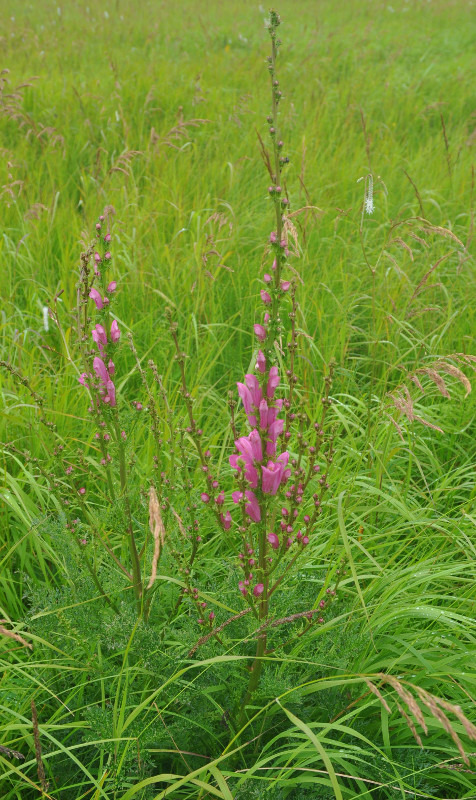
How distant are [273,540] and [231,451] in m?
1.05

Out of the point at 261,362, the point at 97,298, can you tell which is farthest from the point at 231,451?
the point at 261,362

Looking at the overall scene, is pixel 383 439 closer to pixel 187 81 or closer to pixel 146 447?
pixel 146 447

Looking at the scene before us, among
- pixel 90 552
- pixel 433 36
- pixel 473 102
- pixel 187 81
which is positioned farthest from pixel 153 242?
pixel 433 36

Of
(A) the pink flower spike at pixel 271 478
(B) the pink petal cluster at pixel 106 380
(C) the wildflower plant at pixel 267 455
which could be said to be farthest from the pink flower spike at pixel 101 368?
(A) the pink flower spike at pixel 271 478

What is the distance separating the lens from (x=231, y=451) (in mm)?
2514

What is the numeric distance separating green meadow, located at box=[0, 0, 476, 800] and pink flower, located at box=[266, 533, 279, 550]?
0.16m

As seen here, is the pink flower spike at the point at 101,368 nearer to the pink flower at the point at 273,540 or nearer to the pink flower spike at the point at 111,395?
the pink flower spike at the point at 111,395

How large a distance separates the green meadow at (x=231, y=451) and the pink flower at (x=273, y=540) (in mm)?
156

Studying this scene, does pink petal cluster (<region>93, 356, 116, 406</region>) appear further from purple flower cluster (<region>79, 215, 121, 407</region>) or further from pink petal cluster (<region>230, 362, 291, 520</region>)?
pink petal cluster (<region>230, 362, 291, 520</region>)

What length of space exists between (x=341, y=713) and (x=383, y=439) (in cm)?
111

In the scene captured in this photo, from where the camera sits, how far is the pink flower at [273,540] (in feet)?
4.81

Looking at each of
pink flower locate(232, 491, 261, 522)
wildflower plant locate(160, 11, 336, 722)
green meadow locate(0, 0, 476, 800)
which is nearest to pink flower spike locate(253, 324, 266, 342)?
wildflower plant locate(160, 11, 336, 722)

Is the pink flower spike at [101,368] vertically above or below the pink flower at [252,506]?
above

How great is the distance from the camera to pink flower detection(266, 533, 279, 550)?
1.47m
